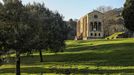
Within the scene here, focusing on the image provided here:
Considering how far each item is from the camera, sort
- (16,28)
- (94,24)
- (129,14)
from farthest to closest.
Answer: (94,24), (129,14), (16,28)

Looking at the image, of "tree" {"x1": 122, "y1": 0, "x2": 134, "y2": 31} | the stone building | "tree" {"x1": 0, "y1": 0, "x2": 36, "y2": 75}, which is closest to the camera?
"tree" {"x1": 0, "y1": 0, "x2": 36, "y2": 75}

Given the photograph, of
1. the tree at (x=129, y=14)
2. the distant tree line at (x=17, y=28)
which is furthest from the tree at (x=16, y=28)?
the tree at (x=129, y=14)

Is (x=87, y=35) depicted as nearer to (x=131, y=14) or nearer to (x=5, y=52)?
(x=131, y=14)

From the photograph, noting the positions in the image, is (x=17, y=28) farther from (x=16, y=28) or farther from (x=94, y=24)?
(x=94, y=24)

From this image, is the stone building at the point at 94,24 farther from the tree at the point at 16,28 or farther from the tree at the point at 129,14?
the tree at the point at 16,28

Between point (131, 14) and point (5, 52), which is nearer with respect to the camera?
point (5, 52)

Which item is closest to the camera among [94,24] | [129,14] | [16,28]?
[16,28]

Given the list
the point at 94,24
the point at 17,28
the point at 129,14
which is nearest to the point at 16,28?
the point at 17,28

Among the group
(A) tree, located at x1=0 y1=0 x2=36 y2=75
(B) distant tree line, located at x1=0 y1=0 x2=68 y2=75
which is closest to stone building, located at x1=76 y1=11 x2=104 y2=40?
(B) distant tree line, located at x1=0 y1=0 x2=68 y2=75

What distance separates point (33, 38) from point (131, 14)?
1669 inches

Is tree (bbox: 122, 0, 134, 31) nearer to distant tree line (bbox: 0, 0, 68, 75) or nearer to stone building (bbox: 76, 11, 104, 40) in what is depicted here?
distant tree line (bbox: 0, 0, 68, 75)

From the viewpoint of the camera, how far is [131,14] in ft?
264

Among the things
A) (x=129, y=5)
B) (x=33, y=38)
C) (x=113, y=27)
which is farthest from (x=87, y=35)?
(x=33, y=38)

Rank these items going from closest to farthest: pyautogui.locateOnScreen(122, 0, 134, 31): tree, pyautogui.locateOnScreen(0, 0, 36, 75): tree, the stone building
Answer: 1. pyautogui.locateOnScreen(0, 0, 36, 75): tree
2. pyautogui.locateOnScreen(122, 0, 134, 31): tree
3. the stone building
